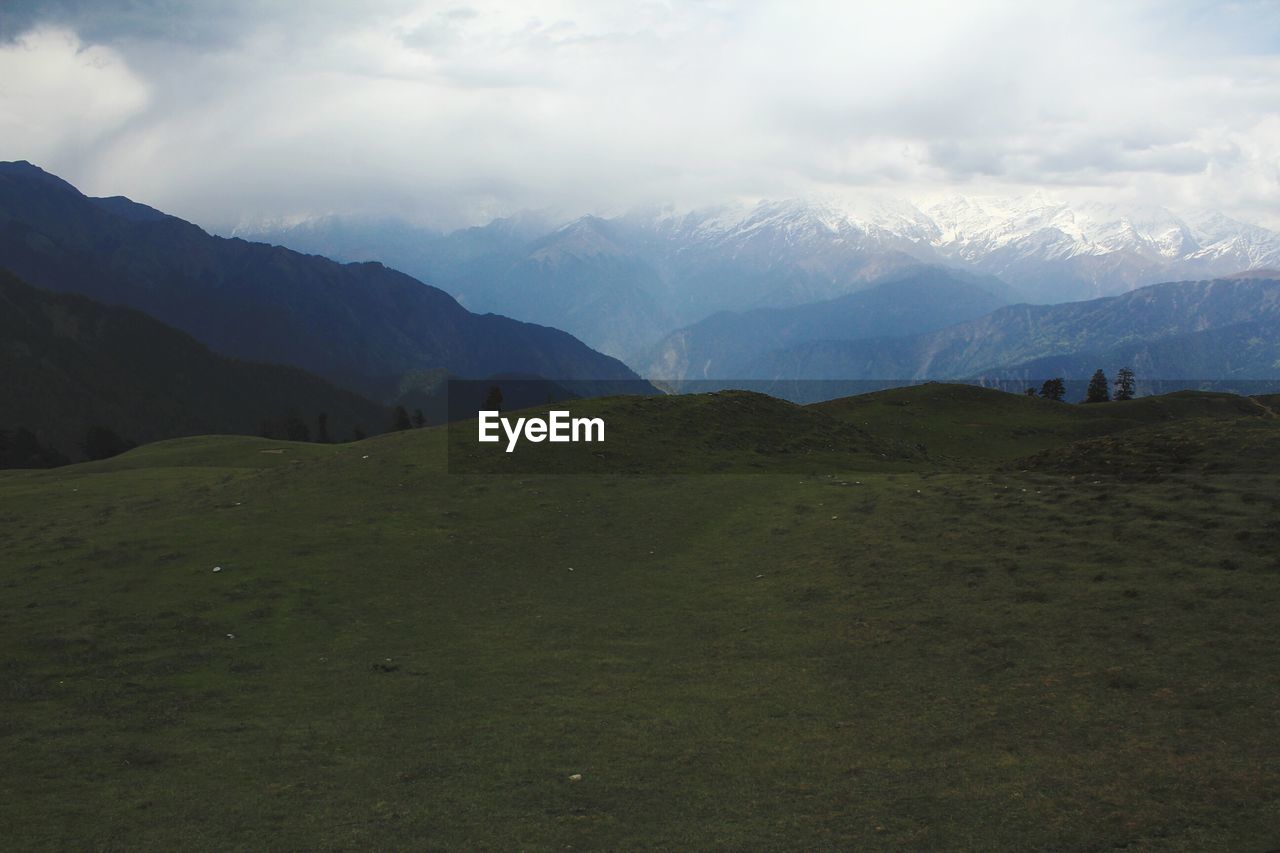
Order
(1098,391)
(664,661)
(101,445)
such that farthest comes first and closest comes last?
(1098,391) < (101,445) < (664,661)

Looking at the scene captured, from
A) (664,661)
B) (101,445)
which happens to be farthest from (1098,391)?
(101,445)

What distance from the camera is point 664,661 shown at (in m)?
22.8

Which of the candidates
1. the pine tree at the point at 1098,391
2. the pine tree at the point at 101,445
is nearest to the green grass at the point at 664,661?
the pine tree at the point at 101,445

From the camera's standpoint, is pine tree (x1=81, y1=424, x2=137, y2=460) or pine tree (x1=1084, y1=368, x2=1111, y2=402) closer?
pine tree (x1=81, y1=424, x2=137, y2=460)

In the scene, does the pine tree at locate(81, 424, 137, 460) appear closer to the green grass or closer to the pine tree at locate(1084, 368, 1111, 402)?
the green grass

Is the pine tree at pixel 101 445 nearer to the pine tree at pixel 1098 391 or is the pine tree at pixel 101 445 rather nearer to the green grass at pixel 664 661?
the green grass at pixel 664 661

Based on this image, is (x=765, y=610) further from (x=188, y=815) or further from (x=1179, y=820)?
(x=188, y=815)

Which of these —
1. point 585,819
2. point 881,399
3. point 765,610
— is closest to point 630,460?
point 765,610

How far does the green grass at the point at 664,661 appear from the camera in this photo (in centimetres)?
1454

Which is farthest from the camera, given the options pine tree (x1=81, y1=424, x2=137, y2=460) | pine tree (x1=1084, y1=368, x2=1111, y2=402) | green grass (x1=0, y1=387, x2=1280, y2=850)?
pine tree (x1=1084, y1=368, x2=1111, y2=402)

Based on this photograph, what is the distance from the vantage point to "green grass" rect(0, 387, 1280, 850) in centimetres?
1454

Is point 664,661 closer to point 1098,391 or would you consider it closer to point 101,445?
point 101,445

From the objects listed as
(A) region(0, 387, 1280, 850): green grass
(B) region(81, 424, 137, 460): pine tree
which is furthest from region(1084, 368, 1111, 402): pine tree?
(B) region(81, 424, 137, 460): pine tree

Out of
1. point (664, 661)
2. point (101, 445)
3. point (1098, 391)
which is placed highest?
point (1098, 391)
